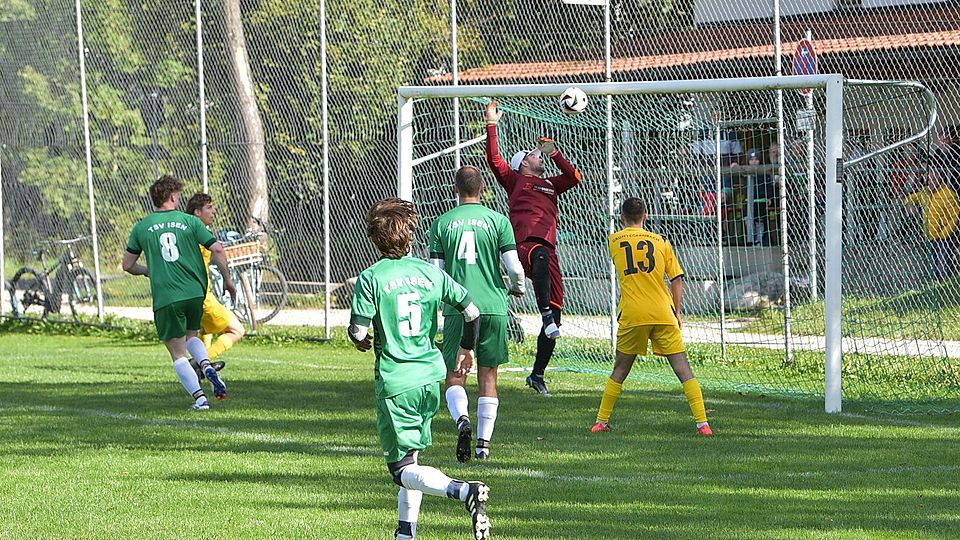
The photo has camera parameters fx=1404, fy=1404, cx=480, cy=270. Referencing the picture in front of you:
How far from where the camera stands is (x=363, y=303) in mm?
6203

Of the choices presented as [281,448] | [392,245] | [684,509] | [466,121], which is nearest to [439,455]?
[281,448]

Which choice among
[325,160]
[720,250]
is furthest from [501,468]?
[325,160]

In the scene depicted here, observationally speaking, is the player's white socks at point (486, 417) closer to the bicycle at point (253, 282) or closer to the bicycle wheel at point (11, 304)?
the bicycle at point (253, 282)

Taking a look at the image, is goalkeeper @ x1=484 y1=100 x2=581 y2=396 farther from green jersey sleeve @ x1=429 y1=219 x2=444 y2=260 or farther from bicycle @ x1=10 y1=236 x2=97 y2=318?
bicycle @ x1=10 y1=236 x2=97 y2=318

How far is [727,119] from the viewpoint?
13930 millimetres

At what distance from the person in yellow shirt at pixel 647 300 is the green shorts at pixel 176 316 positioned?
11.7ft

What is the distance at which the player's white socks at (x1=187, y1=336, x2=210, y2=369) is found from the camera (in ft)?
37.4

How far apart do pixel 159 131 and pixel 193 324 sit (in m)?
8.28

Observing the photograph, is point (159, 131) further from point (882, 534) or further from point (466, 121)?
point (882, 534)

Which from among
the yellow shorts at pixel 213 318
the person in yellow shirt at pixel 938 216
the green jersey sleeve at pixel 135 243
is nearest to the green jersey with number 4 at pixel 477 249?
the green jersey sleeve at pixel 135 243

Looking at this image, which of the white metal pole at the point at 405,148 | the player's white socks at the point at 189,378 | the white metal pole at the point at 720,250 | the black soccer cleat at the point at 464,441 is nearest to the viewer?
the black soccer cleat at the point at 464,441

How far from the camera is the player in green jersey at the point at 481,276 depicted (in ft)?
28.7

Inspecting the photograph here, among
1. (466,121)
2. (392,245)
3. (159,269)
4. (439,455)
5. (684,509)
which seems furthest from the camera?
(466,121)

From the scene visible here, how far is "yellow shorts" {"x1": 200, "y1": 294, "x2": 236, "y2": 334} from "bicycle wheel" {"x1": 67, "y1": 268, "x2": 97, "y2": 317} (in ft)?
25.1
